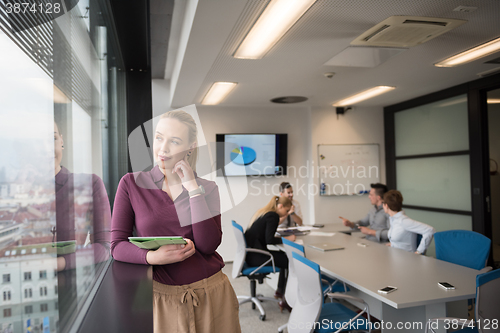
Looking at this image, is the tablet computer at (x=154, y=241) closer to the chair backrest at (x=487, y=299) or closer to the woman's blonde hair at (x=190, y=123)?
the woman's blonde hair at (x=190, y=123)

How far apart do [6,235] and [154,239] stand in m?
0.57

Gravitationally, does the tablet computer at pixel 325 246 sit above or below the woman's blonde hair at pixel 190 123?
below

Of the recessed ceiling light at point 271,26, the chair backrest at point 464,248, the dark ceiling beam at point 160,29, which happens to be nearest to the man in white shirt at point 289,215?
the chair backrest at point 464,248

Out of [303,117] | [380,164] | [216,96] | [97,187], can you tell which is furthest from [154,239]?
[380,164]

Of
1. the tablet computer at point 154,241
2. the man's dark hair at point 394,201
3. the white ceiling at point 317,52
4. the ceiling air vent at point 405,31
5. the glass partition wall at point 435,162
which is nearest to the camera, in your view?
the tablet computer at point 154,241

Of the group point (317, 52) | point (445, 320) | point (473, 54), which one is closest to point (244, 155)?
point (317, 52)

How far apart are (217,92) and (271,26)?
2398 mm

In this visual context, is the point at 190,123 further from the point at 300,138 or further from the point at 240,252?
the point at 300,138

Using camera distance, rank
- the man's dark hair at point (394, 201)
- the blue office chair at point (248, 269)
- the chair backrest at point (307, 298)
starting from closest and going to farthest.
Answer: the chair backrest at point (307, 298) < the man's dark hair at point (394, 201) < the blue office chair at point (248, 269)

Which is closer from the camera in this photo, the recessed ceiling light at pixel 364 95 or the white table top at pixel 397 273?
the white table top at pixel 397 273

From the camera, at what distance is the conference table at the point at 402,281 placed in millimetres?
2123

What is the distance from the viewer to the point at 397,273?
2.58m

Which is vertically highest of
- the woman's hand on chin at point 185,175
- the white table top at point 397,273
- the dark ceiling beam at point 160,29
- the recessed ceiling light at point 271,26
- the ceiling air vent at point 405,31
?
the dark ceiling beam at point 160,29

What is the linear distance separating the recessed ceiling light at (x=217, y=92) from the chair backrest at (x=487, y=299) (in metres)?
3.46
